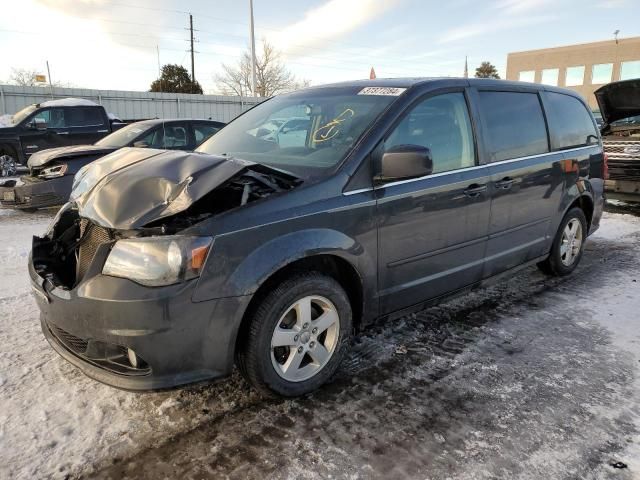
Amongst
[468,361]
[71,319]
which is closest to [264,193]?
[71,319]

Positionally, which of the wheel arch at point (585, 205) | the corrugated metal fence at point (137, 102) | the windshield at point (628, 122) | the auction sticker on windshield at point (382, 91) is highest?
the corrugated metal fence at point (137, 102)

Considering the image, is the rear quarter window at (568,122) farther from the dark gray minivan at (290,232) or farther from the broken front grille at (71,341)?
the broken front grille at (71,341)

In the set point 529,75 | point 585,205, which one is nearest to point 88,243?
point 585,205

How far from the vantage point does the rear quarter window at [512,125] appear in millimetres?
3678

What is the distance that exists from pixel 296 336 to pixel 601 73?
178 ft

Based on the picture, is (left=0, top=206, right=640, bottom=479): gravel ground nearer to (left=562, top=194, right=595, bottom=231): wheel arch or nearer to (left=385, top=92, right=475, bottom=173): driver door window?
(left=385, top=92, right=475, bottom=173): driver door window

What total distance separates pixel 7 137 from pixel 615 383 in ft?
43.1

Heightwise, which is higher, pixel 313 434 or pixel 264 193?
pixel 264 193

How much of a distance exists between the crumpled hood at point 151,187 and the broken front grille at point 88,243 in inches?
3.8

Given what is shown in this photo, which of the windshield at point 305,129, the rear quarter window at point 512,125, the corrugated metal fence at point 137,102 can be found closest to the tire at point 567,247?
the rear quarter window at point 512,125

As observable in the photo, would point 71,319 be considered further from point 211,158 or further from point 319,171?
point 319,171

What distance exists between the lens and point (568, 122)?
4645 millimetres

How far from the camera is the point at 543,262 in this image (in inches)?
192

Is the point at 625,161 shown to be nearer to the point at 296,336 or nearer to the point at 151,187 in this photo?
the point at 296,336
